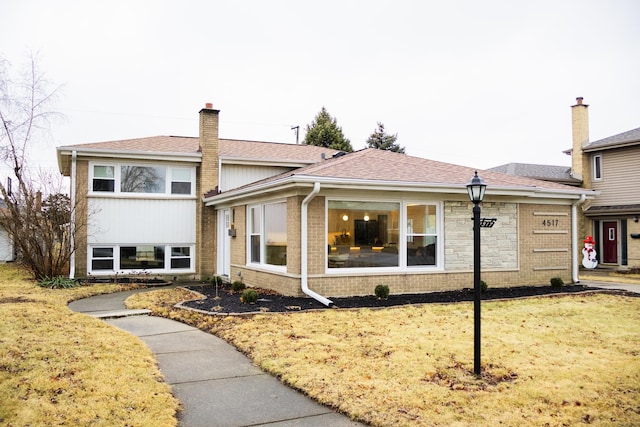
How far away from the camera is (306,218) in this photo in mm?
10852

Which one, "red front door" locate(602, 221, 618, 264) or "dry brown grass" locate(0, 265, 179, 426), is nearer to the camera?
"dry brown grass" locate(0, 265, 179, 426)

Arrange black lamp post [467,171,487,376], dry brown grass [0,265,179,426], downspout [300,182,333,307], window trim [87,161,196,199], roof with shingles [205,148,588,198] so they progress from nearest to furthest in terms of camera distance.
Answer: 1. dry brown grass [0,265,179,426]
2. black lamp post [467,171,487,376]
3. downspout [300,182,333,307]
4. roof with shingles [205,148,588,198]
5. window trim [87,161,196,199]

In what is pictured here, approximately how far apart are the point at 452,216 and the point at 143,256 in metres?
10.4

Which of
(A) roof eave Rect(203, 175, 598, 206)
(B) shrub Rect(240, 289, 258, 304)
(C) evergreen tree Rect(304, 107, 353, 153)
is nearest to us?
(B) shrub Rect(240, 289, 258, 304)

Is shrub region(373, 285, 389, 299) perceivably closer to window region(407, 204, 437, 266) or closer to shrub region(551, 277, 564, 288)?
window region(407, 204, 437, 266)

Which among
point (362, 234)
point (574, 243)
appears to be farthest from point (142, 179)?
point (574, 243)

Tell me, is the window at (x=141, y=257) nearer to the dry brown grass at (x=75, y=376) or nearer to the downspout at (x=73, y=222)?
the downspout at (x=73, y=222)

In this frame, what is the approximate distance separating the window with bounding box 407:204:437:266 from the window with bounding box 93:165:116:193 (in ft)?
33.2

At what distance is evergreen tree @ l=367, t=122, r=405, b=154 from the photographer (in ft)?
146

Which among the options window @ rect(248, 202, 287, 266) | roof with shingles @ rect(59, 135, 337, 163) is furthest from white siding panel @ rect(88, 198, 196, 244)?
window @ rect(248, 202, 287, 266)

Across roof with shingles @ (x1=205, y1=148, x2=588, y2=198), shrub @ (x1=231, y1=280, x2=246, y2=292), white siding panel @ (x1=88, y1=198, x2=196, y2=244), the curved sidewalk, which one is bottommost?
the curved sidewalk

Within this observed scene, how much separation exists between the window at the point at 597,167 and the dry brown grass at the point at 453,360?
14.7 metres

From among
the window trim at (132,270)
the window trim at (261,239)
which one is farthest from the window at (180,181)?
the window trim at (261,239)

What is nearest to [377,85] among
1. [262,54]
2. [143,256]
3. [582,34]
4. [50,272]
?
[262,54]
